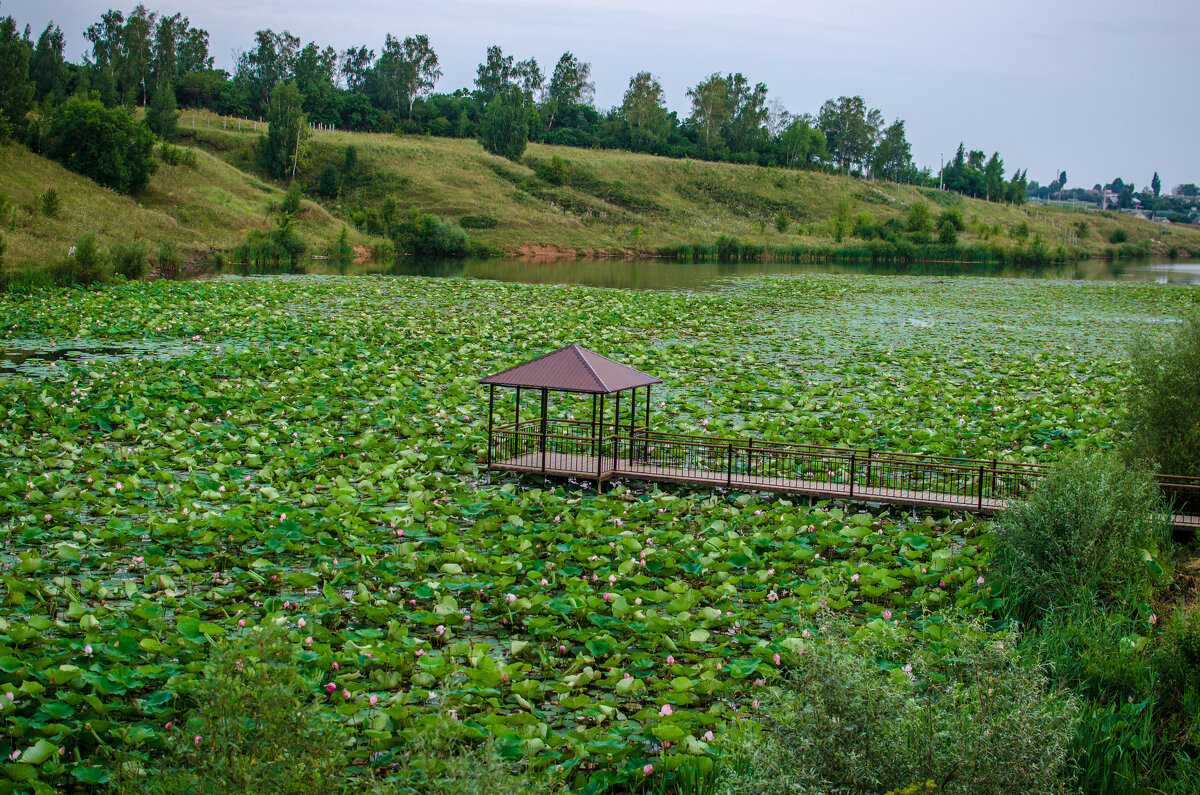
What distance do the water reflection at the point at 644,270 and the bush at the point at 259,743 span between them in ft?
133

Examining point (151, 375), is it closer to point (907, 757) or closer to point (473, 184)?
point (907, 757)

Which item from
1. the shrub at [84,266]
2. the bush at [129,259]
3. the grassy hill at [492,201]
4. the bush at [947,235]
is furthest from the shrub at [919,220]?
the shrub at [84,266]

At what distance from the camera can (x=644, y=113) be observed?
129 m

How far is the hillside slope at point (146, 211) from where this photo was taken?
39.3 m

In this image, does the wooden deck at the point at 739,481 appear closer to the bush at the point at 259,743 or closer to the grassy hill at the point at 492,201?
the bush at the point at 259,743

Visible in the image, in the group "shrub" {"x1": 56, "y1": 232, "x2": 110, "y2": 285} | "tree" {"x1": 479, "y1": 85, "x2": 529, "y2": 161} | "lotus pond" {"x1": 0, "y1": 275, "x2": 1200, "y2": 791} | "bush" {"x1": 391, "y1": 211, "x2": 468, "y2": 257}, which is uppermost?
"tree" {"x1": 479, "y1": 85, "x2": 529, "y2": 161}

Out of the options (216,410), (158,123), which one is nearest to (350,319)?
(216,410)

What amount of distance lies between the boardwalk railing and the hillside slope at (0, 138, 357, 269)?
25028 millimetres

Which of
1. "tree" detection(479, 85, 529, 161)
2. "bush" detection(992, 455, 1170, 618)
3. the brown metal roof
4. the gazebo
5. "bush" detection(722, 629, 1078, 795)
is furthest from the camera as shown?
"tree" detection(479, 85, 529, 161)

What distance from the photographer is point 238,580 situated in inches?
370

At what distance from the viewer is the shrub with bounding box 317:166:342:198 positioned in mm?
77500

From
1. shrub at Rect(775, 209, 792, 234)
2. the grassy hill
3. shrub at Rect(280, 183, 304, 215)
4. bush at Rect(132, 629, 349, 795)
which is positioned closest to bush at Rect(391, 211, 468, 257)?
the grassy hill

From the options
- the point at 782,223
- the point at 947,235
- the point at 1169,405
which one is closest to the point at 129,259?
the point at 1169,405

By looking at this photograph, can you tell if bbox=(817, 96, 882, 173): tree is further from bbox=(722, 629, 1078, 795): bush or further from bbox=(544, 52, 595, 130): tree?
bbox=(722, 629, 1078, 795): bush
